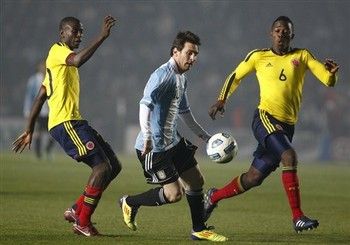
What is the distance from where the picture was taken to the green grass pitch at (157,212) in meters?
10.2

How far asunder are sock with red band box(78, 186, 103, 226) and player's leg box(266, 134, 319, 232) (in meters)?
1.76

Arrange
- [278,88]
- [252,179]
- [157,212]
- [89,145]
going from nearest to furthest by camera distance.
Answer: [89,145]
[278,88]
[252,179]
[157,212]

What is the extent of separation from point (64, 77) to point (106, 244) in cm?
172

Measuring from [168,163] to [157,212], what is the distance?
3328mm

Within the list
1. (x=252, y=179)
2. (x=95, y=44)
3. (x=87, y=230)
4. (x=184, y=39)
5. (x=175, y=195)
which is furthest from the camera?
(x=252, y=179)

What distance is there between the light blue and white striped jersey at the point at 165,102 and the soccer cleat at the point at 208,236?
2.70 feet

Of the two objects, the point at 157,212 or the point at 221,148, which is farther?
the point at 157,212

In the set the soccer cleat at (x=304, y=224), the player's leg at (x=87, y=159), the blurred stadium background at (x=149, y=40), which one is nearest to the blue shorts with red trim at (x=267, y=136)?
the soccer cleat at (x=304, y=224)

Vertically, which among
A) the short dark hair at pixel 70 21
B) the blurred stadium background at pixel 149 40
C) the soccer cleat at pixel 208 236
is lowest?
the soccer cleat at pixel 208 236

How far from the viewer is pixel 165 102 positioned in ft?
32.8

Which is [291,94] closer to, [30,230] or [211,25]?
[30,230]

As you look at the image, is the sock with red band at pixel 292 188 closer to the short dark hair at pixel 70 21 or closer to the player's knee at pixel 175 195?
the player's knee at pixel 175 195

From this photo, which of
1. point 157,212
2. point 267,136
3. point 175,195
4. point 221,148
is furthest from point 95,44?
point 157,212

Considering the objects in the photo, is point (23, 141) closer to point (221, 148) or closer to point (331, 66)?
point (221, 148)
